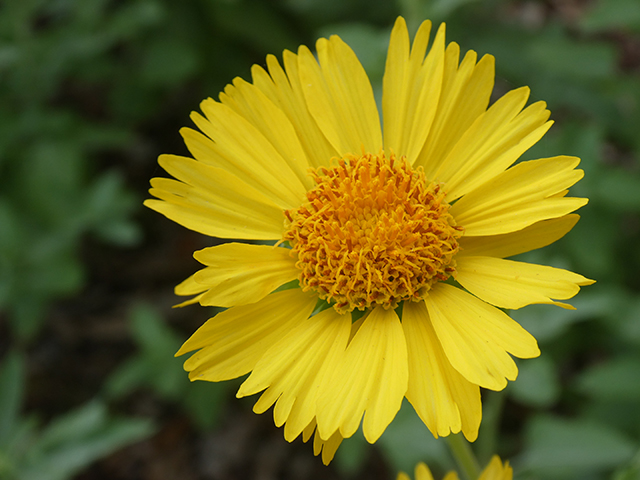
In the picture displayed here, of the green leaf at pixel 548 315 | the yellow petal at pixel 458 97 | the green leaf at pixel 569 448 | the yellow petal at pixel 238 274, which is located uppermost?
the yellow petal at pixel 458 97

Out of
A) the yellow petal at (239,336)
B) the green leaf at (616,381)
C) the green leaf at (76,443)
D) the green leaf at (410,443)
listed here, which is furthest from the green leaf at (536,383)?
the green leaf at (76,443)

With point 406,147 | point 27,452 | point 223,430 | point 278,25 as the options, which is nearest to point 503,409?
point 223,430

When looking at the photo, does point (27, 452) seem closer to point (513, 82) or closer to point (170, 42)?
point (170, 42)

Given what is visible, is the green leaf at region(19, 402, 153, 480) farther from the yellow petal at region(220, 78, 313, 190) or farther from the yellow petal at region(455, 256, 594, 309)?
the yellow petal at region(455, 256, 594, 309)

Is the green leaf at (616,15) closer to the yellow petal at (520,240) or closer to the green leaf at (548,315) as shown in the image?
the green leaf at (548,315)

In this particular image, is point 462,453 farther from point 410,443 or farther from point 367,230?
point 410,443

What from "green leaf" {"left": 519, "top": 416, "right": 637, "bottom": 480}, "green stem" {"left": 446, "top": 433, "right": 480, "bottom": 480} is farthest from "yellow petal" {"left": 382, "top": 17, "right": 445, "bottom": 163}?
"green leaf" {"left": 519, "top": 416, "right": 637, "bottom": 480}
